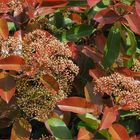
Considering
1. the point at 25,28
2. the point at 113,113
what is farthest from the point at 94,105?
the point at 25,28

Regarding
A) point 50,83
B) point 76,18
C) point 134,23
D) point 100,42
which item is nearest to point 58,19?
point 76,18

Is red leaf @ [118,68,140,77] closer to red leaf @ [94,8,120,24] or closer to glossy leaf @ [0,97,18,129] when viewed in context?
red leaf @ [94,8,120,24]

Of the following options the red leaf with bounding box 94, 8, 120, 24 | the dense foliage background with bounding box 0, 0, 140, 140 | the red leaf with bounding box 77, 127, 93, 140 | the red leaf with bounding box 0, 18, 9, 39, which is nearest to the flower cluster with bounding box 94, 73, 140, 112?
the dense foliage background with bounding box 0, 0, 140, 140

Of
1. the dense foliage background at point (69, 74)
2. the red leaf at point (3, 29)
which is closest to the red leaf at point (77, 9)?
the dense foliage background at point (69, 74)

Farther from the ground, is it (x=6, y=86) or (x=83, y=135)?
(x=6, y=86)

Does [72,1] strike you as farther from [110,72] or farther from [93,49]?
[110,72]

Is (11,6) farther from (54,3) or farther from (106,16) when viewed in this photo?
(106,16)

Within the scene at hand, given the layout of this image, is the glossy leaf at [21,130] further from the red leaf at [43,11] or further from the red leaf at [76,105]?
the red leaf at [43,11]
